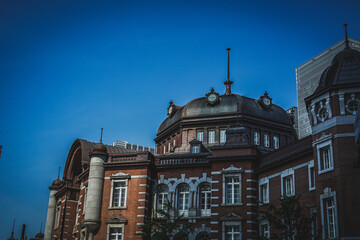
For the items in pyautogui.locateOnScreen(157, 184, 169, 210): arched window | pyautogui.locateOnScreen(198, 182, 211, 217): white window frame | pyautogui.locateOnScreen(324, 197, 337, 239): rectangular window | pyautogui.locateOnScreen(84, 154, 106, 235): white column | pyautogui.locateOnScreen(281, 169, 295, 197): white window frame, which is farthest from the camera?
pyautogui.locateOnScreen(157, 184, 169, 210): arched window

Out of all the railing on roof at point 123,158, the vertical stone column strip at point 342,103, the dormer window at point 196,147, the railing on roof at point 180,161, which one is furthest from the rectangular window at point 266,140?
the vertical stone column strip at point 342,103

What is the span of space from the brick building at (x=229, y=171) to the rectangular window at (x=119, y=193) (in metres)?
0.08

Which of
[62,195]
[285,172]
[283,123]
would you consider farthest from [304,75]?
[285,172]

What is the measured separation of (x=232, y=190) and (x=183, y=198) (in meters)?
4.58

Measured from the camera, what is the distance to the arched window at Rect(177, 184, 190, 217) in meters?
35.3

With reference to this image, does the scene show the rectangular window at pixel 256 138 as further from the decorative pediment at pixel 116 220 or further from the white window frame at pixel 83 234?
the white window frame at pixel 83 234

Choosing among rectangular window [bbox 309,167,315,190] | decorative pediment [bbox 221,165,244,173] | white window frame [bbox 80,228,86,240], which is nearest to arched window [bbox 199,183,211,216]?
decorative pediment [bbox 221,165,244,173]

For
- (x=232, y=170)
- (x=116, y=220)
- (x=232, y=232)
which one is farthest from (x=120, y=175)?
(x=232, y=232)

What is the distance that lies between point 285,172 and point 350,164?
6.45m

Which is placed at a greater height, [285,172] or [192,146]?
[192,146]

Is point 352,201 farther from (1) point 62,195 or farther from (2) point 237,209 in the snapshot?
(1) point 62,195

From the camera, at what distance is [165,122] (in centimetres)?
4916

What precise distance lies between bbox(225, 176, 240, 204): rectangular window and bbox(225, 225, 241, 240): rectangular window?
1873mm

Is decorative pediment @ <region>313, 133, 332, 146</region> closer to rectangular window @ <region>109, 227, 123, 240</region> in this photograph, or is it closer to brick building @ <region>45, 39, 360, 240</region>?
brick building @ <region>45, 39, 360, 240</region>
